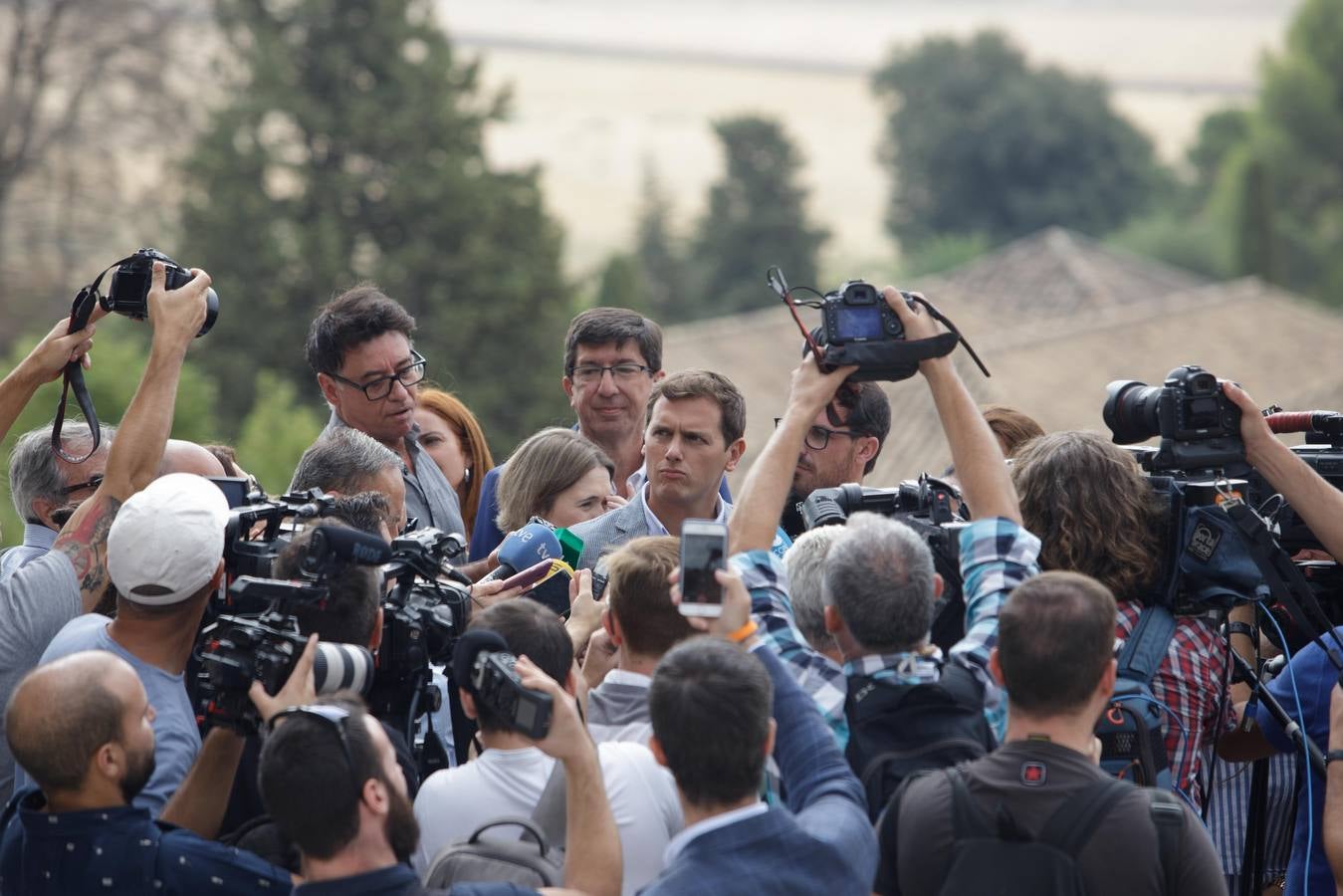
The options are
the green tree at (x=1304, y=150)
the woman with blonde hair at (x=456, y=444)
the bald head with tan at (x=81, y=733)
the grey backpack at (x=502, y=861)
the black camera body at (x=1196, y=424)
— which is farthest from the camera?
the green tree at (x=1304, y=150)

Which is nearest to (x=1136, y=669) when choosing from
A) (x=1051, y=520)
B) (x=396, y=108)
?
(x=1051, y=520)

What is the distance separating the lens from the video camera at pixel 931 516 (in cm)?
458

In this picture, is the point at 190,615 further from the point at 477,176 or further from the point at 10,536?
the point at 477,176

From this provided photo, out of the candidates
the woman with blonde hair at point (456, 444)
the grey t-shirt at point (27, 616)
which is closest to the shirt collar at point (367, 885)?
the grey t-shirt at point (27, 616)

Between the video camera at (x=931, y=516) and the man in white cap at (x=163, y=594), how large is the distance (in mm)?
1770

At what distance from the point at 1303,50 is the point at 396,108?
5160 cm

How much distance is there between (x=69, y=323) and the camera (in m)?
5.07

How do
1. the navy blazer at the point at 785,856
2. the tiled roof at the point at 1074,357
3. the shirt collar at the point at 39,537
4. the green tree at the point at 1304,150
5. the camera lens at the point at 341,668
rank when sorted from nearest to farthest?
the navy blazer at the point at 785,856
the camera lens at the point at 341,668
the shirt collar at the point at 39,537
the tiled roof at the point at 1074,357
the green tree at the point at 1304,150

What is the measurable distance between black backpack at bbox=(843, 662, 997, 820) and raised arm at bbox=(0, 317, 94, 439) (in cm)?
268

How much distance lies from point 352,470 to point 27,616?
3.83 feet

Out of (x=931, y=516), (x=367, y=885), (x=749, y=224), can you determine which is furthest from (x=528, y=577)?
(x=749, y=224)

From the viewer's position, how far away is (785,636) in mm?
4117

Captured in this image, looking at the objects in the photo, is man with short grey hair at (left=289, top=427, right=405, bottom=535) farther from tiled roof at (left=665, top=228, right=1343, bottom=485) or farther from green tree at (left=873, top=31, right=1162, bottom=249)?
green tree at (left=873, top=31, right=1162, bottom=249)

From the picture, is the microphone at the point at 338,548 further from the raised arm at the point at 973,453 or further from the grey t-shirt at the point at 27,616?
the raised arm at the point at 973,453
